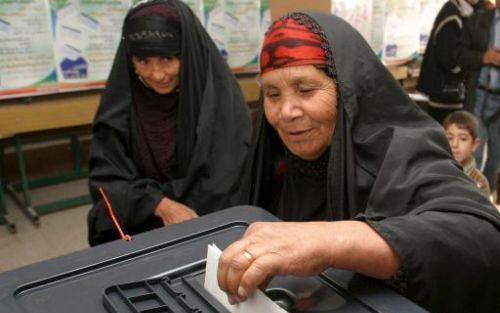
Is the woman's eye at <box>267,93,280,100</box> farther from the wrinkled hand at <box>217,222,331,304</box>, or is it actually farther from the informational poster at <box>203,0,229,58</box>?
the informational poster at <box>203,0,229,58</box>

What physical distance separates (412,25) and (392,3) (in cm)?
49

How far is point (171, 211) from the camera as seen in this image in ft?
5.86

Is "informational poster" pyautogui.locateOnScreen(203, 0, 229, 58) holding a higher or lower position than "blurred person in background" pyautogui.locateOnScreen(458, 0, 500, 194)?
higher

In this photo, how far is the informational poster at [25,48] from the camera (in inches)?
125

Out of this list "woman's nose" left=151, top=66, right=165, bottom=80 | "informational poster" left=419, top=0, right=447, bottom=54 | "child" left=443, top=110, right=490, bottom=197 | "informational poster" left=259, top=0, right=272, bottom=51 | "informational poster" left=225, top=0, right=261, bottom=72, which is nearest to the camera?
"woman's nose" left=151, top=66, right=165, bottom=80

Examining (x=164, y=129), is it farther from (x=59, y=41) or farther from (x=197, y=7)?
(x=197, y=7)

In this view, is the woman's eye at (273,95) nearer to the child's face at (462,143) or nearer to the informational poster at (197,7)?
the child's face at (462,143)

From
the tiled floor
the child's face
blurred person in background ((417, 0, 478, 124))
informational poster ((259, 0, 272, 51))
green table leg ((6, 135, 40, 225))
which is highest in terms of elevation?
informational poster ((259, 0, 272, 51))

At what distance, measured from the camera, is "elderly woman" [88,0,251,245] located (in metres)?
1.83

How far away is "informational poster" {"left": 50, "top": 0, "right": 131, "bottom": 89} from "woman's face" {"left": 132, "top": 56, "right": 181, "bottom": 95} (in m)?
1.79

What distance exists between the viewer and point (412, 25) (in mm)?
5688

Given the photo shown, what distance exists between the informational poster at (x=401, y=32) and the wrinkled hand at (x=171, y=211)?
4308 millimetres

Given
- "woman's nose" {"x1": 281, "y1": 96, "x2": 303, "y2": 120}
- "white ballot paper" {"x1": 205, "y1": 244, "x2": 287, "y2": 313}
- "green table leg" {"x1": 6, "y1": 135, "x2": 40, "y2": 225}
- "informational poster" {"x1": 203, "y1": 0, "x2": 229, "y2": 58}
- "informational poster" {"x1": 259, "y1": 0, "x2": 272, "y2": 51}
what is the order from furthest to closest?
1. "informational poster" {"x1": 259, "y1": 0, "x2": 272, "y2": 51}
2. "informational poster" {"x1": 203, "y1": 0, "x2": 229, "y2": 58}
3. "green table leg" {"x1": 6, "y1": 135, "x2": 40, "y2": 225}
4. "woman's nose" {"x1": 281, "y1": 96, "x2": 303, "y2": 120}
5. "white ballot paper" {"x1": 205, "y1": 244, "x2": 287, "y2": 313}

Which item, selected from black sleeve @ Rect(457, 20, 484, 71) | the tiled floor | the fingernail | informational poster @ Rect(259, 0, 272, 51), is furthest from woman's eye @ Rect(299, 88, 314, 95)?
informational poster @ Rect(259, 0, 272, 51)
